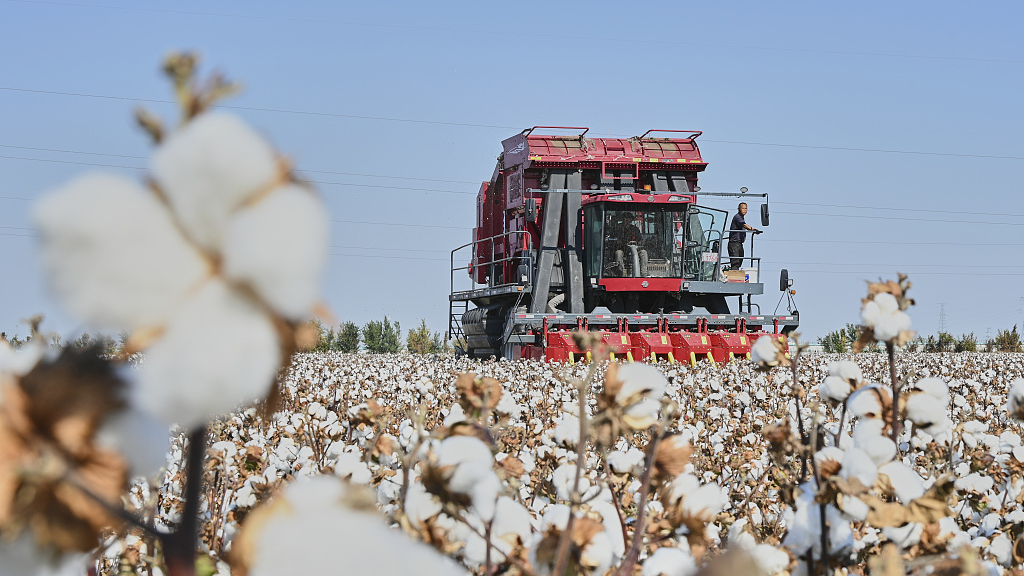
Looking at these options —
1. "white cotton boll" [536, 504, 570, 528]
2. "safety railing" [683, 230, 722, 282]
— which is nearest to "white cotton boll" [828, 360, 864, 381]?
"white cotton boll" [536, 504, 570, 528]

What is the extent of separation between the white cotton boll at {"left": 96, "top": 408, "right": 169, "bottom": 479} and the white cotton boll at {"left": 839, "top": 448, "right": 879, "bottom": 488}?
964 mm

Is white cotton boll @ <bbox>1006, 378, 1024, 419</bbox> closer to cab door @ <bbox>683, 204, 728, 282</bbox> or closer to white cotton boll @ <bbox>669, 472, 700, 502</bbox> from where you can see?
white cotton boll @ <bbox>669, 472, 700, 502</bbox>

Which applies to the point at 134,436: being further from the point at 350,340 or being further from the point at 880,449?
the point at 350,340

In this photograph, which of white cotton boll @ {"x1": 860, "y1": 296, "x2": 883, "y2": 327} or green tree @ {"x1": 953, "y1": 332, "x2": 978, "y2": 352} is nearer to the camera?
white cotton boll @ {"x1": 860, "y1": 296, "x2": 883, "y2": 327}

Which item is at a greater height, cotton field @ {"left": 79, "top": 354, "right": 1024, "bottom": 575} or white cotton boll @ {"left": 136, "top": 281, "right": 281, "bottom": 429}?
white cotton boll @ {"left": 136, "top": 281, "right": 281, "bottom": 429}

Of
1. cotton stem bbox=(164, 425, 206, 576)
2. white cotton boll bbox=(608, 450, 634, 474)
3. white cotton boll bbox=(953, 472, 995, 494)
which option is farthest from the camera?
white cotton boll bbox=(953, 472, 995, 494)

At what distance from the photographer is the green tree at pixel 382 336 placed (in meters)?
47.6

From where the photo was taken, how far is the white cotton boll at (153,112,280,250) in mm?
537

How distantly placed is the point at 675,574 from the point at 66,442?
752 mm

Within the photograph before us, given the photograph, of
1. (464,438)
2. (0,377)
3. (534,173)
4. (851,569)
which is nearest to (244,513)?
(464,438)

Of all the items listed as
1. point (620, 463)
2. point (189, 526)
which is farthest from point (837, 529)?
point (189, 526)

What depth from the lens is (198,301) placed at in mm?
556

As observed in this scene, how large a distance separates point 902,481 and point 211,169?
1.09m

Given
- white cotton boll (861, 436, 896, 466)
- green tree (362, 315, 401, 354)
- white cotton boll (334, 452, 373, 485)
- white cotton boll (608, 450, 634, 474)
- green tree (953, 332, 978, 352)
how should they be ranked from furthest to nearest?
green tree (362, 315, 401, 354) < green tree (953, 332, 978, 352) < white cotton boll (608, 450, 634, 474) < white cotton boll (334, 452, 373, 485) < white cotton boll (861, 436, 896, 466)
